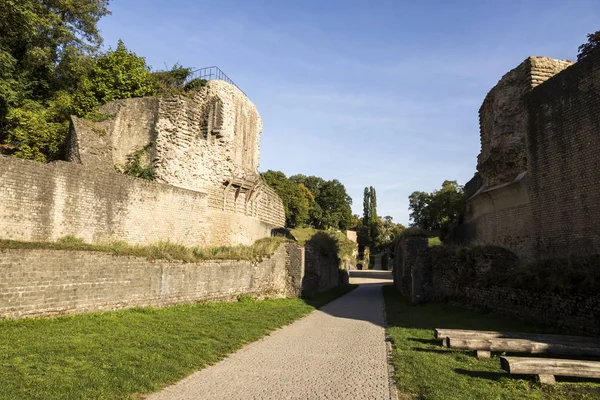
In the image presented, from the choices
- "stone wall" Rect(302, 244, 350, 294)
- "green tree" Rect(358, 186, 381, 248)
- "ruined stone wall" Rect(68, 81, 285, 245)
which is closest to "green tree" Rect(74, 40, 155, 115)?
"ruined stone wall" Rect(68, 81, 285, 245)

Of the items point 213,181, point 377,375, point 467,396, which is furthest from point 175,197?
point 467,396

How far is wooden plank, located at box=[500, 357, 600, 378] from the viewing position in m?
5.68

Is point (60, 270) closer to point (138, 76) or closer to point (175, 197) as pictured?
point (175, 197)

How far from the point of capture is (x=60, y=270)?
9258mm

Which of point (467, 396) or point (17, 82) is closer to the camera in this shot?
point (467, 396)

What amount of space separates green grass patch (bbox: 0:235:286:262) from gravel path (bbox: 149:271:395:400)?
453cm

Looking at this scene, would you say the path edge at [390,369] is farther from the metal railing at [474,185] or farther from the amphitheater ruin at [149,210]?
the metal railing at [474,185]

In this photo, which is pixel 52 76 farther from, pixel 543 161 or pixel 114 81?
pixel 543 161

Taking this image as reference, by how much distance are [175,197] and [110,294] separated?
7.09m

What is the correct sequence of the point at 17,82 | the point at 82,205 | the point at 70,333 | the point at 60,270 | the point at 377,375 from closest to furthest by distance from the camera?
the point at 377,375
the point at 70,333
the point at 60,270
the point at 82,205
the point at 17,82

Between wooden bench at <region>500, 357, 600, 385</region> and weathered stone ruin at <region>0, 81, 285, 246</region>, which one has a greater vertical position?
weathered stone ruin at <region>0, 81, 285, 246</region>

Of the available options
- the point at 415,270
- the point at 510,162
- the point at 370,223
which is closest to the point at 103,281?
the point at 415,270

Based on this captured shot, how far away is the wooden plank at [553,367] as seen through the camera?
18.6 ft

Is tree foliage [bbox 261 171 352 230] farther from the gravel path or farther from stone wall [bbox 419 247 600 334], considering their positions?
the gravel path
